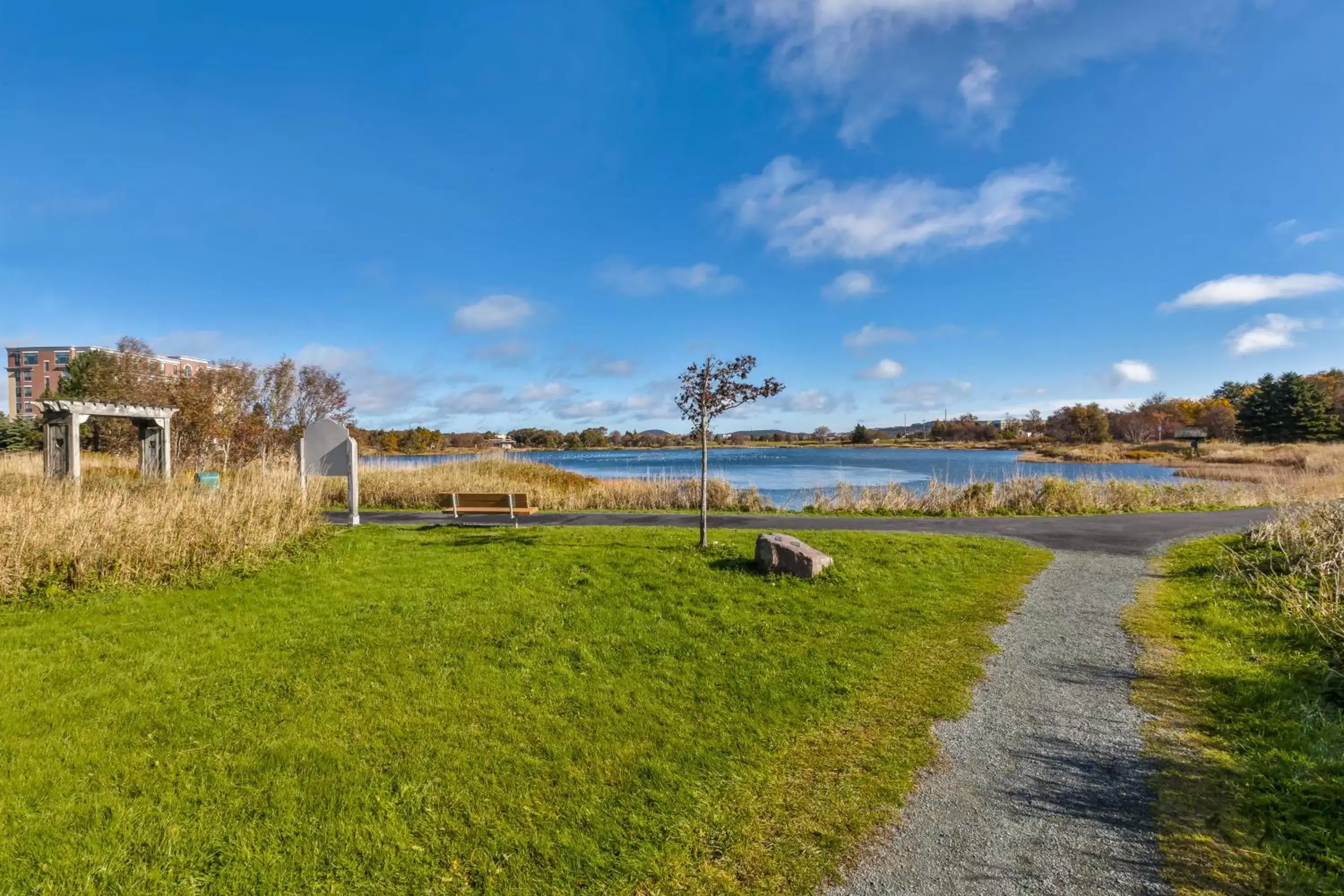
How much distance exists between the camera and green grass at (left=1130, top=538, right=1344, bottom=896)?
274cm

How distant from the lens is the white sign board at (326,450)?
481 inches

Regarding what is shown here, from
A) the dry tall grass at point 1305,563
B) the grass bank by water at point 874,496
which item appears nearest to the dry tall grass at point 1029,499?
the grass bank by water at point 874,496

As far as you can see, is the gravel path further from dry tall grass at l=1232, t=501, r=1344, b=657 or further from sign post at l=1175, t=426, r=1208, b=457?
sign post at l=1175, t=426, r=1208, b=457

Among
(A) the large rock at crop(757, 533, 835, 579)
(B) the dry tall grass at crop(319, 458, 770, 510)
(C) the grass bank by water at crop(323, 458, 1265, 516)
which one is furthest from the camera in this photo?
(B) the dry tall grass at crop(319, 458, 770, 510)

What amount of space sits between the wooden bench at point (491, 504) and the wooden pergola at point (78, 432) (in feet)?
19.6

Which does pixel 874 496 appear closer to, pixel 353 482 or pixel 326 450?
pixel 353 482

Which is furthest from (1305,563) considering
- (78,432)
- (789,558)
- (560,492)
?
(78,432)

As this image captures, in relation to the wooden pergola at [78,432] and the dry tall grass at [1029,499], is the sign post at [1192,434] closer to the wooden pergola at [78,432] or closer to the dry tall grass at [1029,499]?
the dry tall grass at [1029,499]

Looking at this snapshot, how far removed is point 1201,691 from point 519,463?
25.1 m

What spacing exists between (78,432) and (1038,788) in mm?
16005

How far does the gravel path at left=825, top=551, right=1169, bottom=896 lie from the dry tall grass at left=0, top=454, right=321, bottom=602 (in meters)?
8.26

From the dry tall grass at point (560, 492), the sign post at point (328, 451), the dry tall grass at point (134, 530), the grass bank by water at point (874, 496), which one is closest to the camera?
the dry tall grass at point (134, 530)

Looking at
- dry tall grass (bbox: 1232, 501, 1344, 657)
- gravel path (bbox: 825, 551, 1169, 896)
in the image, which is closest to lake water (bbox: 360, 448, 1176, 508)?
dry tall grass (bbox: 1232, 501, 1344, 657)

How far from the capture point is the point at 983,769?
359 centimetres
